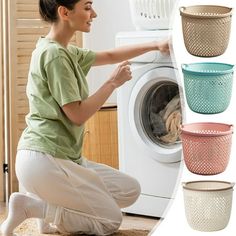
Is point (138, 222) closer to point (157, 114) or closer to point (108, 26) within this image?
point (157, 114)

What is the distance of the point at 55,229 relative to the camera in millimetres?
2326

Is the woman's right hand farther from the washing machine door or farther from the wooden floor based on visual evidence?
the wooden floor

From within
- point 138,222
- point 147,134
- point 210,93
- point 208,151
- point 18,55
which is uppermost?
point 210,93

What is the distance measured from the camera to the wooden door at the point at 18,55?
8.86ft

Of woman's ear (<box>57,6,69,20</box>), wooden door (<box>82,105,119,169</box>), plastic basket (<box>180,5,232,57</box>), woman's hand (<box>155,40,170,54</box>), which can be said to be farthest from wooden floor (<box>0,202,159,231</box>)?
plastic basket (<box>180,5,232,57</box>)

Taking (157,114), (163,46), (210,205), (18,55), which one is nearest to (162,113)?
(157,114)

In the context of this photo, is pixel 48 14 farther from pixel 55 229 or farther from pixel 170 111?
pixel 55 229

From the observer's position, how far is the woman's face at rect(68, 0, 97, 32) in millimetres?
2129

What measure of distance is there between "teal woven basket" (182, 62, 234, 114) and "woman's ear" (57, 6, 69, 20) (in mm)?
953

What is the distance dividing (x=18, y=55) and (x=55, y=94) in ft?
2.27

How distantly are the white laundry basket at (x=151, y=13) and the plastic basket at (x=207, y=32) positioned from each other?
905mm

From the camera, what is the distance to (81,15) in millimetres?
2141

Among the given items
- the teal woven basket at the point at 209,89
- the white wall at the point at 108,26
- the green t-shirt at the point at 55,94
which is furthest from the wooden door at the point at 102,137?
the teal woven basket at the point at 209,89

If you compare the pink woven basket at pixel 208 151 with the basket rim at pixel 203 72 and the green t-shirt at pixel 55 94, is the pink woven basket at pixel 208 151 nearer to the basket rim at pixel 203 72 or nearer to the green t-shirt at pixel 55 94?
the basket rim at pixel 203 72
